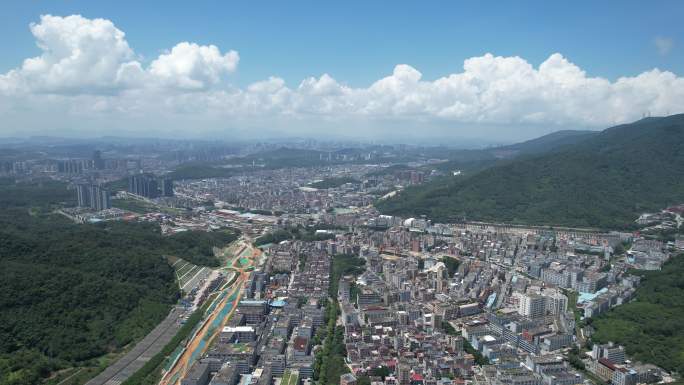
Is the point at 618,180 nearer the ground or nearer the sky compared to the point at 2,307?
nearer the sky

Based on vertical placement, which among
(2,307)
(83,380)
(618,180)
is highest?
(618,180)

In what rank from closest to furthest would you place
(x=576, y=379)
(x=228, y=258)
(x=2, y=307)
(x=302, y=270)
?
(x=576, y=379)
(x=2, y=307)
(x=302, y=270)
(x=228, y=258)

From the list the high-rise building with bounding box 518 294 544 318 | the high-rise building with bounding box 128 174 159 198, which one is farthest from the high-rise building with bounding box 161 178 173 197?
the high-rise building with bounding box 518 294 544 318

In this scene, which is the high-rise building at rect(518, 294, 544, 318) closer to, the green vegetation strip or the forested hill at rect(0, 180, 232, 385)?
the green vegetation strip

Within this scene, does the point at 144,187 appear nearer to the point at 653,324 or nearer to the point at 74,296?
the point at 74,296

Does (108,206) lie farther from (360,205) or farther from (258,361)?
(258,361)

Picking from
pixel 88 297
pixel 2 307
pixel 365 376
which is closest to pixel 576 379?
pixel 365 376
